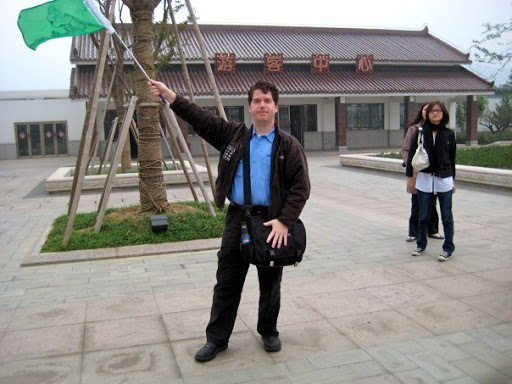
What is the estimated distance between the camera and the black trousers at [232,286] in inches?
136

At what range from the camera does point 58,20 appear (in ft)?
17.1

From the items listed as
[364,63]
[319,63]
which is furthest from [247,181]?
[364,63]

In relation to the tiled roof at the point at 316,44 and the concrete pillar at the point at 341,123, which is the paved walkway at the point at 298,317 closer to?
the concrete pillar at the point at 341,123

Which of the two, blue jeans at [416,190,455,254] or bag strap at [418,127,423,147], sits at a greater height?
bag strap at [418,127,423,147]

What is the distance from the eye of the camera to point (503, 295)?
4.57m

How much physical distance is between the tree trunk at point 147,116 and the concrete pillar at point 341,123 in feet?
59.5

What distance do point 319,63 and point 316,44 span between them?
2.62 meters

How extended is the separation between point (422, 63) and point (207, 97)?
12147 mm

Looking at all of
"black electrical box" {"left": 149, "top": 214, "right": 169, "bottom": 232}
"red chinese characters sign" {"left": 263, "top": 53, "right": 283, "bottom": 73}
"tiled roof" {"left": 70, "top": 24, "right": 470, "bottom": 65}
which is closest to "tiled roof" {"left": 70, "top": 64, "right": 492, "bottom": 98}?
"red chinese characters sign" {"left": 263, "top": 53, "right": 283, "bottom": 73}

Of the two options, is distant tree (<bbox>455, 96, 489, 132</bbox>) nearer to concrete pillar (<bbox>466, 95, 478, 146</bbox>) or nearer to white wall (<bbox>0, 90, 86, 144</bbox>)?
concrete pillar (<bbox>466, 95, 478, 146</bbox>)

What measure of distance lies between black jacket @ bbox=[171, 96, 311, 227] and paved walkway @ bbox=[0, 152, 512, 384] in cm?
106

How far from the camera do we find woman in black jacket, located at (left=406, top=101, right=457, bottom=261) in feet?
18.6

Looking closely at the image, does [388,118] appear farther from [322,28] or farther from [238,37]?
[238,37]

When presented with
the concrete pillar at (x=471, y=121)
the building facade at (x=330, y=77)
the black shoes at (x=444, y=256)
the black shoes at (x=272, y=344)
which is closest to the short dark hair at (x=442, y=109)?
the black shoes at (x=444, y=256)
